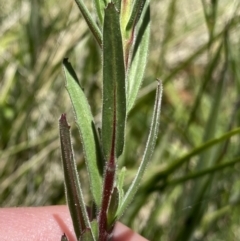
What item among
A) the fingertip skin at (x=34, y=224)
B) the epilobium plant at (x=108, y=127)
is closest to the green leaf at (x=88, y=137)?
the epilobium plant at (x=108, y=127)

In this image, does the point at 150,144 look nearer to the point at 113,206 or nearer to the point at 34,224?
the point at 113,206

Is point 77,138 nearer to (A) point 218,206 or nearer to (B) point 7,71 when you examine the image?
(B) point 7,71

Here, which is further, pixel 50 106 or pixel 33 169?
pixel 50 106

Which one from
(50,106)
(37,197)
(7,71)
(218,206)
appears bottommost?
(218,206)

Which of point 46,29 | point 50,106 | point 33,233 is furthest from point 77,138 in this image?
point 33,233

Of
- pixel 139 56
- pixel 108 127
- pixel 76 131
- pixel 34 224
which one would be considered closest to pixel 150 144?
pixel 108 127

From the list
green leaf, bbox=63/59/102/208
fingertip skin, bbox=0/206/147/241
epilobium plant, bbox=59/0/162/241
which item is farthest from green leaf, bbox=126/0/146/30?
fingertip skin, bbox=0/206/147/241

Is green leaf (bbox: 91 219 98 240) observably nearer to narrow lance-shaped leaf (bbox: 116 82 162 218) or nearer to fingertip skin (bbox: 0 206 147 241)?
narrow lance-shaped leaf (bbox: 116 82 162 218)
